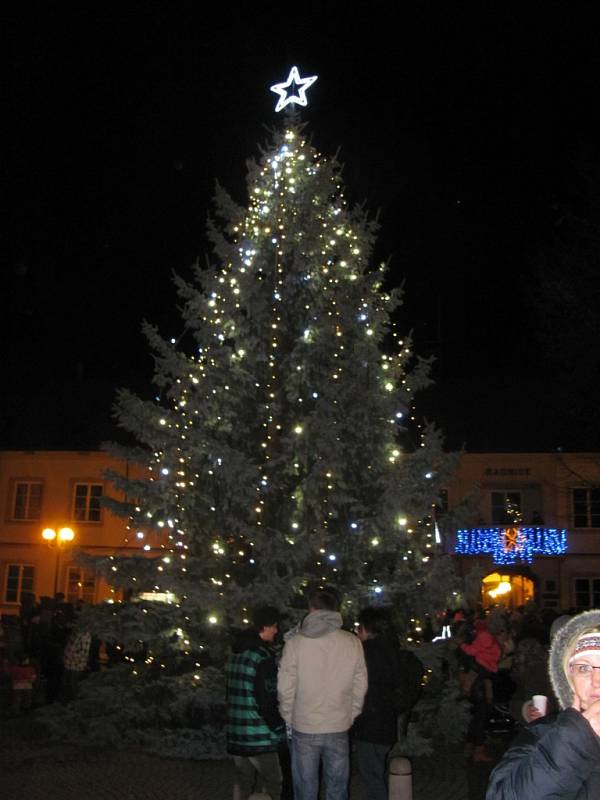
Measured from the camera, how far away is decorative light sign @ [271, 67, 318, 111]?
12.8 m

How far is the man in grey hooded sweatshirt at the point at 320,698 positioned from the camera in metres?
6.57

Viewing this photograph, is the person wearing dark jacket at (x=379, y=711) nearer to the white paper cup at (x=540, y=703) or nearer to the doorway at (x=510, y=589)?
the white paper cup at (x=540, y=703)

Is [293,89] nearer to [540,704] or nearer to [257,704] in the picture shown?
[257,704]

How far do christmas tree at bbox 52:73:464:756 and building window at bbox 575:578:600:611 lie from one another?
69.0 feet

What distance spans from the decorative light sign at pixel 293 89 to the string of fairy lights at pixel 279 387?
828 mm

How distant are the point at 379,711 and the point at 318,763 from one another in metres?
0.81

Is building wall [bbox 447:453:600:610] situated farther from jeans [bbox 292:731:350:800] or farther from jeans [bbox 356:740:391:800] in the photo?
jeans [bbox 292:731:350:800]

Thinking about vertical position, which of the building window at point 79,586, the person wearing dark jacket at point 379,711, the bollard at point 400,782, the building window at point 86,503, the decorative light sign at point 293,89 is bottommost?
the bollard at point 400,782

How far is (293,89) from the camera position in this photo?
13.0 m

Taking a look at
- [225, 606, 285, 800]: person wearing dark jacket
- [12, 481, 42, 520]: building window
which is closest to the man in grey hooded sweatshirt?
[225, 606, 285, 800]: person wearing dark jacket

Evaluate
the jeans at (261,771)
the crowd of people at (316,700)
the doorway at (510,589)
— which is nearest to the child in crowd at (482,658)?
the crowd of people at (316,700)

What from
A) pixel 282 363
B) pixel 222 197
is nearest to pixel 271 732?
pixel 282 363

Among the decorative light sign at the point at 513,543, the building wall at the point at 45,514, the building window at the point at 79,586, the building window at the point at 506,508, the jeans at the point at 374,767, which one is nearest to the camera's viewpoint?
the jeans at the point at 374,767

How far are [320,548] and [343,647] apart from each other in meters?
4.24
